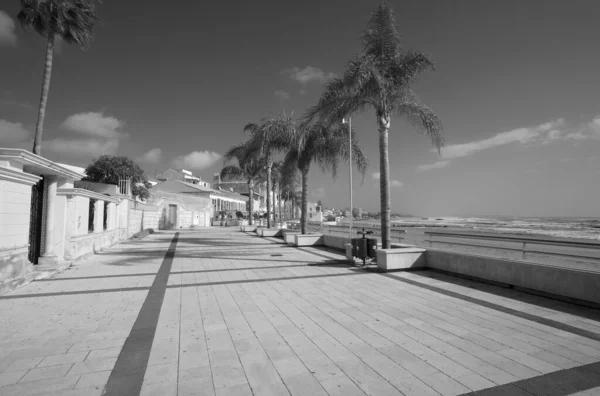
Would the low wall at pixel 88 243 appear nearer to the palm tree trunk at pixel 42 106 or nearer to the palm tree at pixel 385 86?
the palm tree trunk at pixel 42 106

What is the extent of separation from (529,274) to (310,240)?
33.9ft

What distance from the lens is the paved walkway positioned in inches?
119

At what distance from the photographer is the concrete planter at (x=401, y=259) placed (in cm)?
892

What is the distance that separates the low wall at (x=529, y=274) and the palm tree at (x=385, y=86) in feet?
6.73

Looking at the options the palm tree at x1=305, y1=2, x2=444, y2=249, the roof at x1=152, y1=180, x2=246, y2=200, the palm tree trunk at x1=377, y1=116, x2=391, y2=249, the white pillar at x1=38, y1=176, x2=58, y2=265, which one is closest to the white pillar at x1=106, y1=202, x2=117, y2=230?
the white pillar at x1=38, y1=176, x2=58, y2=265

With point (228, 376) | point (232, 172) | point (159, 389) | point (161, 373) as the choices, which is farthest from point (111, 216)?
point (232, 172)

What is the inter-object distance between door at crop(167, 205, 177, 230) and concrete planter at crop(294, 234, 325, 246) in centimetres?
2524

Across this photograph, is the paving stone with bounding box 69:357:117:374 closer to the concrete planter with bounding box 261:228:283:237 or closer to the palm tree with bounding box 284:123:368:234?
the palm tree with bounding box 284:123:368:234

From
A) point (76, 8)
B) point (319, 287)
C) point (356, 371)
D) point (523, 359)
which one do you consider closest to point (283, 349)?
point (356, 371)

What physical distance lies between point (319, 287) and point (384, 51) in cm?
743

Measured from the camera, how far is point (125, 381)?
10.1 feet

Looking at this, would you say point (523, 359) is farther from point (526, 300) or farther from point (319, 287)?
point (319, 287)

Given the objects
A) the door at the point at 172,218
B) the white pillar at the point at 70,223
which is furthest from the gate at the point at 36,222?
the door at the point at 172,218

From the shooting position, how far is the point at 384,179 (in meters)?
9.70
